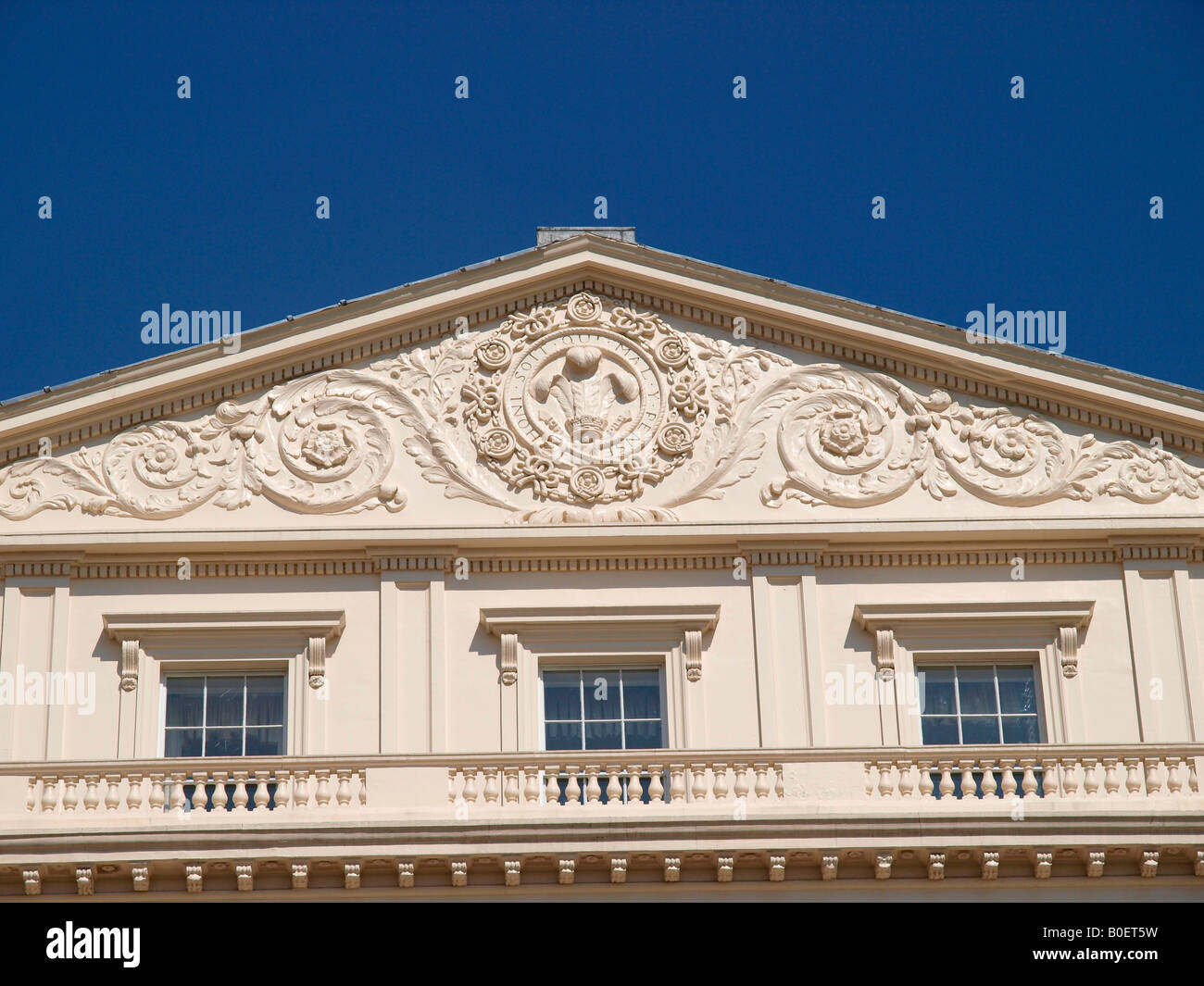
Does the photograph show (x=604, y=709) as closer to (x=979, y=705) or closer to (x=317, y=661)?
(x=317, y=661)

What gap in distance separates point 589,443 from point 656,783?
432 centimetres

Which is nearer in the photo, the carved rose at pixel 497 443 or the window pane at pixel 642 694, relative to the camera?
the window pane at pixel 642 694

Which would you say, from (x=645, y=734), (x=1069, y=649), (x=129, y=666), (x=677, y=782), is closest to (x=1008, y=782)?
(x=1069, y=649)

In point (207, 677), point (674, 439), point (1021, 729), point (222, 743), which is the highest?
point (674, 439)

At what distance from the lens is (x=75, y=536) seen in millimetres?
23438

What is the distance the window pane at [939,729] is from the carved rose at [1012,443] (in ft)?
9.67

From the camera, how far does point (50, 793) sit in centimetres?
2142

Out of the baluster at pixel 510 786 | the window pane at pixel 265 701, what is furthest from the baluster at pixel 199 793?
the baluster at pixel 510 786

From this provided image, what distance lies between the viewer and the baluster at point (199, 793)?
21016mm

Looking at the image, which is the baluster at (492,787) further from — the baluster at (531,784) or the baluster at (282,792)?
the baluster at (282,792)

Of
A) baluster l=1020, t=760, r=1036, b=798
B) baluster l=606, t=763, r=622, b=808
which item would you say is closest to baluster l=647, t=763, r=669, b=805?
baluster l=606, t=763, r=622, b=808

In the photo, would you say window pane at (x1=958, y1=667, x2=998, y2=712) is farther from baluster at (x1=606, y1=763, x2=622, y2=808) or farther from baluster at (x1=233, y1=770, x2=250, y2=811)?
baluster at (x1=233, y1=770, x2=250, y2=811)
